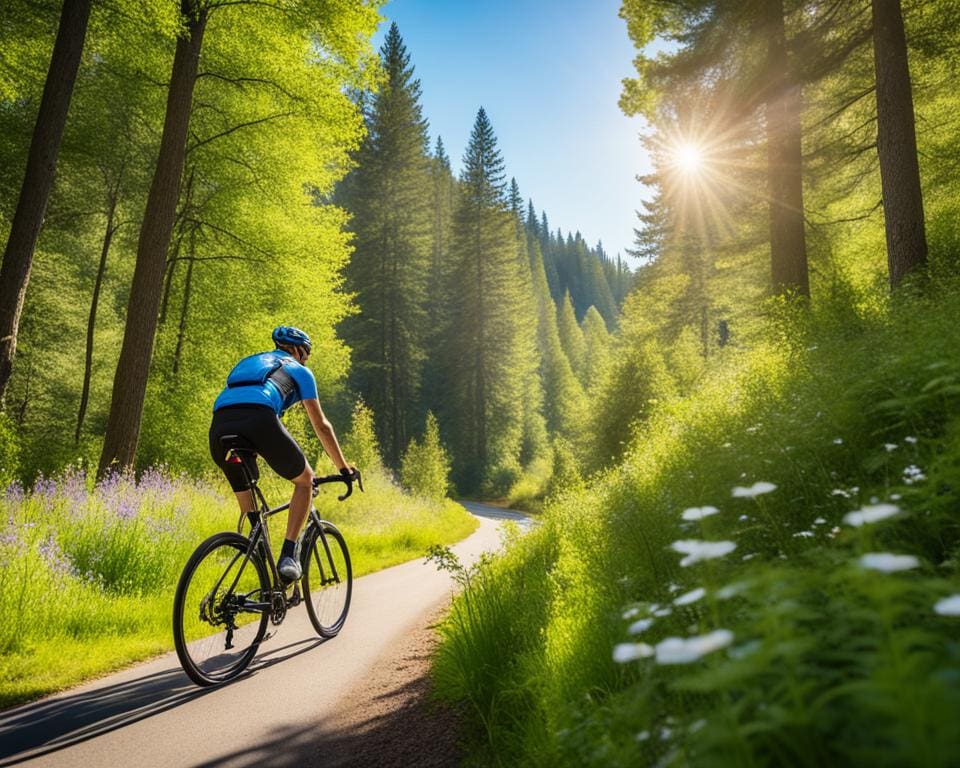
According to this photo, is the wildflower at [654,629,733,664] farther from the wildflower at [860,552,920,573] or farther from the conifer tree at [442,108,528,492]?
the conifer tree at [442,108,528,492]

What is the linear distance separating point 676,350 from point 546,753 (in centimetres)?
2340

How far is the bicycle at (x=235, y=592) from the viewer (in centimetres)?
419

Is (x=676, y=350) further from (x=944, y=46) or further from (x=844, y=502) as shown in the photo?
(x=844, y=502)

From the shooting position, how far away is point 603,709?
224 centimetres

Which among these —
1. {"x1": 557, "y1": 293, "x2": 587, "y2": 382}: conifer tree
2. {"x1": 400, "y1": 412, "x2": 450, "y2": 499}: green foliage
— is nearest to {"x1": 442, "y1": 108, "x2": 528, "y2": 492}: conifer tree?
{"x1": 400, "y1": 412, "x2": 450, "y2": 499}: green foliage

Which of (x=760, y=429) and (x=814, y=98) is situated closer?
(x=760, y=429)

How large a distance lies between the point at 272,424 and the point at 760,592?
3792 mm

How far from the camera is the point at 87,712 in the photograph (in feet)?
12.2

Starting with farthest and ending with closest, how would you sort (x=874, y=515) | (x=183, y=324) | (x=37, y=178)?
(x=183, y=324) < (x=37, y=178) < (x=874, y=515)

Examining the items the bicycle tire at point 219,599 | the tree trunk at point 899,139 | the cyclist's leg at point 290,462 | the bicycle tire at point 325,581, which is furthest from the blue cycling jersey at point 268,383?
the tree trunk at point 899,139

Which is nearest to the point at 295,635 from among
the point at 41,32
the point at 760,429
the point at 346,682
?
the point at 346,682

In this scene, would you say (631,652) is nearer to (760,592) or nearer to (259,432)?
(760,592)

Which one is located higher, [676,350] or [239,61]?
[239,61]

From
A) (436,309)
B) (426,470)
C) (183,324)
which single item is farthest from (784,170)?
(436,309)
